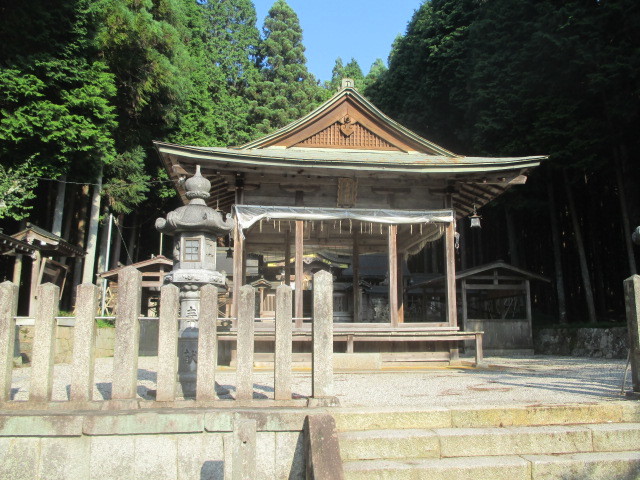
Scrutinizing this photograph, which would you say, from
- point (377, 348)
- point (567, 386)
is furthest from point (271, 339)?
point (567, 386)

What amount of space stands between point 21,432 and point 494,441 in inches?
154

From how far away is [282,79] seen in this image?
3441 cm

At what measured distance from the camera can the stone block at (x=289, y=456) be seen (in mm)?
4195

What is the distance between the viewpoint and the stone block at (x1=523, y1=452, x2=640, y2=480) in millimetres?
3941

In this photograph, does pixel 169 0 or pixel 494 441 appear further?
pixel 169 0

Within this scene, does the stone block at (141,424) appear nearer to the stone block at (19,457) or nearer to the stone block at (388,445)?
the stone block at (19,457)

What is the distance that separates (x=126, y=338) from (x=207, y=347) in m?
0.71

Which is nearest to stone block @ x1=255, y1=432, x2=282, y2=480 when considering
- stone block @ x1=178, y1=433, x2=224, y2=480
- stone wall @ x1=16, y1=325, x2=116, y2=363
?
stone block @ x1=178, y1=433, x2=224, y2=480

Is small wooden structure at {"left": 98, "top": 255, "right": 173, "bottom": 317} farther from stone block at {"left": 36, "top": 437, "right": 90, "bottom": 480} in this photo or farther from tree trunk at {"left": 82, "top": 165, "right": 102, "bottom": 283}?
stone block at {"left": 36, "top": 437, "right": 90, "bottom": 480}

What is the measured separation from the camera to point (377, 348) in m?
10.5

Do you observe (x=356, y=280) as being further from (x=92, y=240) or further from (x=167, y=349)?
(x=92, y=240)

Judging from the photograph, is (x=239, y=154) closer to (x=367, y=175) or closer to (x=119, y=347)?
(x=367, y=175)

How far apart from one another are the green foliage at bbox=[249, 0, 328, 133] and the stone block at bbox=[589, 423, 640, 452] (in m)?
27.8

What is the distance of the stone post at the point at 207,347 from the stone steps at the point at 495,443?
1167 millimetres
